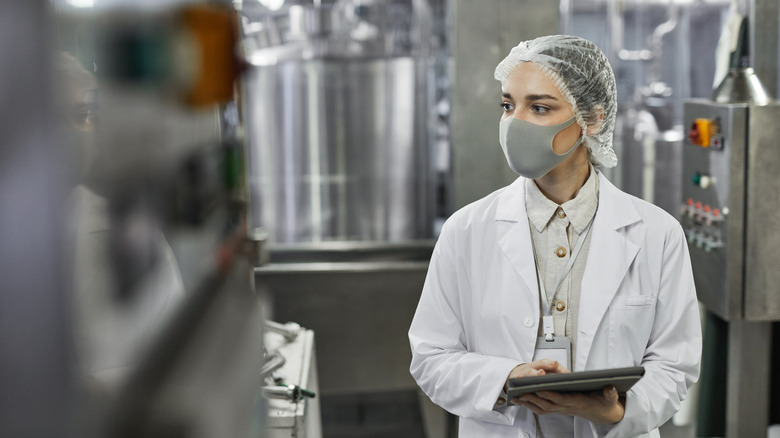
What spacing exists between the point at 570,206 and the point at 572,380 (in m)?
0.37

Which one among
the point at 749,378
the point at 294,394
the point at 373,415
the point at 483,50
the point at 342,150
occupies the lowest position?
the point at 373,415

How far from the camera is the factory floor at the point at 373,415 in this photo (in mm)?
3709

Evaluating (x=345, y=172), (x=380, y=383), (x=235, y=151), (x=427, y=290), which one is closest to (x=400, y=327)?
(x=380, y=383)

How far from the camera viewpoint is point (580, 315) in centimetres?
140

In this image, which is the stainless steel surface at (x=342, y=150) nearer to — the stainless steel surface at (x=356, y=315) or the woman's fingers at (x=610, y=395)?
the stainless steel surface at (x=356, y=315)

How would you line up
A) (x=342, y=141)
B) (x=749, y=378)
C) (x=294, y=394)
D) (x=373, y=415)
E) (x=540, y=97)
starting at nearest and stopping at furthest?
(x=540, y=97) → (x=294, y=394) → (x=749, y=378) → (x=373, y=415) → (x=342, y=141)

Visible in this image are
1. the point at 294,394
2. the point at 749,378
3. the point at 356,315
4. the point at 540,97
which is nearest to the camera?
the point at 540,97

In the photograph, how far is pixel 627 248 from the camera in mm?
1420

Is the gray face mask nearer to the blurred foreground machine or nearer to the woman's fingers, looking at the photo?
the woman's fingers

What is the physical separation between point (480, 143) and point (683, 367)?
5.65ft

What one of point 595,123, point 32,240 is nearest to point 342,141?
point 595,123

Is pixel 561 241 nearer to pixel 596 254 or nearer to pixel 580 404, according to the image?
pixel 596 254

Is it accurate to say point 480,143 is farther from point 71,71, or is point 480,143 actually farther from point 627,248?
point 71,71

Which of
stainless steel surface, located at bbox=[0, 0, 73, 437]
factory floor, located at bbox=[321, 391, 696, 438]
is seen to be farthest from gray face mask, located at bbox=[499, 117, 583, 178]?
factory floor, located at bbox=[321, 391, 696, 438]
